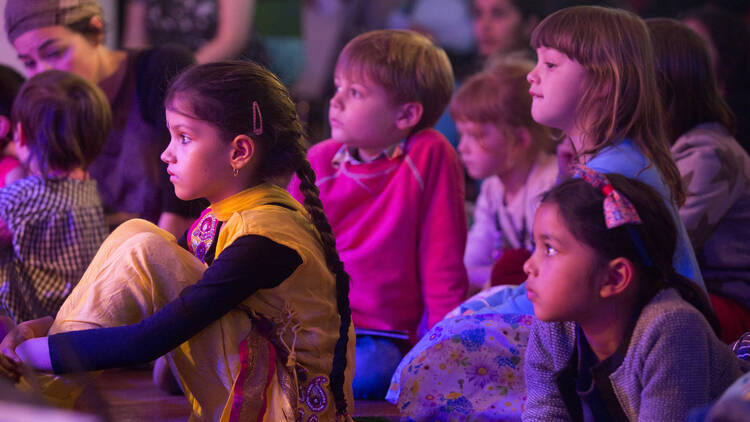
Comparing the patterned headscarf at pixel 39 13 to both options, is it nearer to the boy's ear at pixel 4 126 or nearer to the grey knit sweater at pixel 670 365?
the boy's ear at pixel 4 126

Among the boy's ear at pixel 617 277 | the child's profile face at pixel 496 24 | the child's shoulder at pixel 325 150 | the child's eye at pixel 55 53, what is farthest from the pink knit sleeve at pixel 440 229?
the child's profile face at pixel 496 24

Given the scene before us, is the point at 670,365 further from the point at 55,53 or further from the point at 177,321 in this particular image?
the point at 55,53

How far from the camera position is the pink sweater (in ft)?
6.79

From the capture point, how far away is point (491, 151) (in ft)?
8.45

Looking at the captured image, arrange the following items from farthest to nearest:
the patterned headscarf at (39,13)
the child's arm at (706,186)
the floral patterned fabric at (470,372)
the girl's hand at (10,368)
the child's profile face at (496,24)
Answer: the child's profile face at (496,24), the patterned headscarf at (39,13), the child's arm at (706,186), the floral patterned fabric at (470,372), the girl's hand at (10,368)

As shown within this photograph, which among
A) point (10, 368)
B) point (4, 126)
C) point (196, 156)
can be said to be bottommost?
point (4, 126)

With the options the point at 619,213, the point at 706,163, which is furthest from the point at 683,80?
the point at 619,213

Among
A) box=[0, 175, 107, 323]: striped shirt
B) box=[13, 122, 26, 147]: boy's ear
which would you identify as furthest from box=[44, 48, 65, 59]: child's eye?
box=[0, 175, 107, 323]: striped shirt

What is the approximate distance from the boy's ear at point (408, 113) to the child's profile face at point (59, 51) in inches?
36.9

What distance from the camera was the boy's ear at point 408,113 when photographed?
214 cm

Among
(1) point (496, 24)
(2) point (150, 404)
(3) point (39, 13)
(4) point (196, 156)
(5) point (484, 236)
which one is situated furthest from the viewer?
(1) point (496, 24)

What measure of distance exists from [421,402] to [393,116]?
76 cm

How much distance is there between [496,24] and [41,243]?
2.78 meters

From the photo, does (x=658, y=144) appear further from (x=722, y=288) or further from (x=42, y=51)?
(x=42, y=51)
